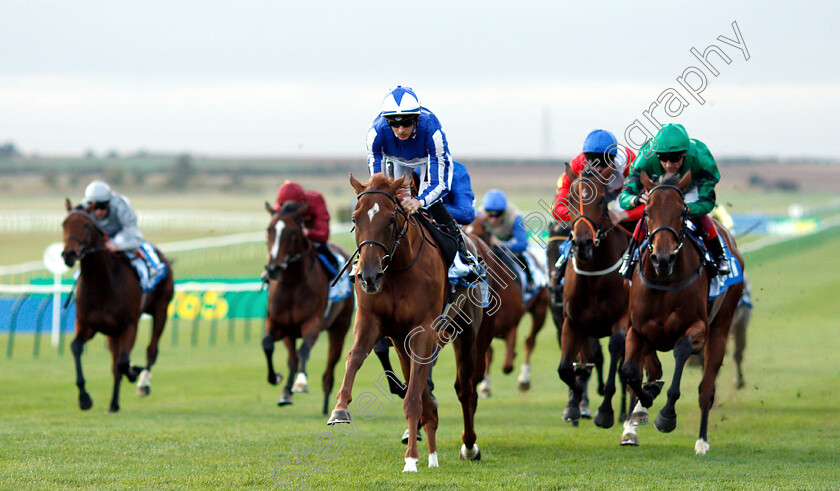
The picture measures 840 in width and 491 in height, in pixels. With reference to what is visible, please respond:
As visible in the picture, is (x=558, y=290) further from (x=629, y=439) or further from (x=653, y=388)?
(x=653, y=388)

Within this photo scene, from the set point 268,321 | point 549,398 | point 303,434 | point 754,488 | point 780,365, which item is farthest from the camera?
point 780,365

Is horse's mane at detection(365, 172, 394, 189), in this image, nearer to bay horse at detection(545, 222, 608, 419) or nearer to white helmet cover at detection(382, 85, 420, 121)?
white helmet cover at detection(382, 85, 420, 121)

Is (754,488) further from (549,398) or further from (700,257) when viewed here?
(549,398)

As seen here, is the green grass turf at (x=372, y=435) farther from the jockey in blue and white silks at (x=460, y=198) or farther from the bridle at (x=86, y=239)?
the jockey in blue and white silks at (x=460, y=198)

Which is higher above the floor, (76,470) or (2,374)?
(76,470)

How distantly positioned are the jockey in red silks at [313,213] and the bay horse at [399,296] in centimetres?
449

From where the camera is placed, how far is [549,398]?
13539 millimetres

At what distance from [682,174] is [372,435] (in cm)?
343

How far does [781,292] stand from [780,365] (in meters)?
12.3

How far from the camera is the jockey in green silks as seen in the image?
322 inches

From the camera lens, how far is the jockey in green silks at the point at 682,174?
8172 mm

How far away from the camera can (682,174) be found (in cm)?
827

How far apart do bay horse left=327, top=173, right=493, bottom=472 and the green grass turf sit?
476mm

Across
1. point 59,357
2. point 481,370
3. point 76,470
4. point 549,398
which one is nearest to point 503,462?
point 481,370
